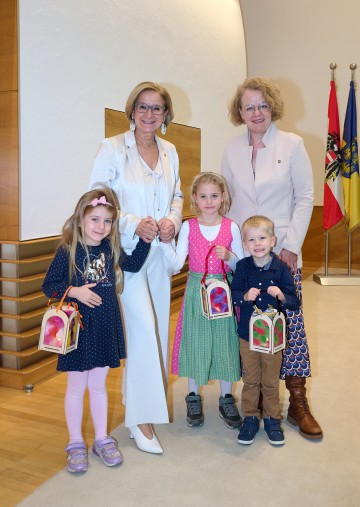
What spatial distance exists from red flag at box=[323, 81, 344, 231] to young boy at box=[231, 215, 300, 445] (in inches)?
171

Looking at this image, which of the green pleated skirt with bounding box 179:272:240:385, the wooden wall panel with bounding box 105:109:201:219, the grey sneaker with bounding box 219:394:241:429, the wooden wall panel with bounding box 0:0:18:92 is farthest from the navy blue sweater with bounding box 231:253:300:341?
the wooden wall panel with bounding box 105:109:201:219

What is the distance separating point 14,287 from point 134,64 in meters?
2.15

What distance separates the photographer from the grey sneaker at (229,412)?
2688mm

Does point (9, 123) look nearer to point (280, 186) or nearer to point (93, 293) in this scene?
point (93, 293)

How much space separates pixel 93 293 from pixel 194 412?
93 centimetres

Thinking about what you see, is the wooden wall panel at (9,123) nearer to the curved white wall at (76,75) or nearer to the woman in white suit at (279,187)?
the curved white wall at (76,75)

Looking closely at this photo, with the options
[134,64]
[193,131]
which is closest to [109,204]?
[134,64]

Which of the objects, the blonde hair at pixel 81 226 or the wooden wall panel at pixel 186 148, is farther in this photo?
the wooden wall panel at pixel 186 148

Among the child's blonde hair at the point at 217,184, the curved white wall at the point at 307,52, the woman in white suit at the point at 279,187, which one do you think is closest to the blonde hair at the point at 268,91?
the woman in white suit at the point at 279,187

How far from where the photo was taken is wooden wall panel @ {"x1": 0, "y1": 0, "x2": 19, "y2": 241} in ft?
10.0

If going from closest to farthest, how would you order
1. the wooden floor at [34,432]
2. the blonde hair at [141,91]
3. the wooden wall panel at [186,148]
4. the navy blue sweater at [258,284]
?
the wooden floor at [34,432] < the blonde hair at [141,91] < the navy blue sweater at [258,284] < the wooden wall panel at [186,148]

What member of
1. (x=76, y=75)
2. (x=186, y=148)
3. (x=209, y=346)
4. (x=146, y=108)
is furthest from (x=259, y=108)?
(x=186, y=148)

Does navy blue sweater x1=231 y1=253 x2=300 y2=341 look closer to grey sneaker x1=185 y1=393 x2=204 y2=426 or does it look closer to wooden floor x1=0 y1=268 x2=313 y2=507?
grey sneaker x1=185 y1=393 x2=204 y2=426

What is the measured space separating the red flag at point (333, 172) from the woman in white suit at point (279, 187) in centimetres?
412
